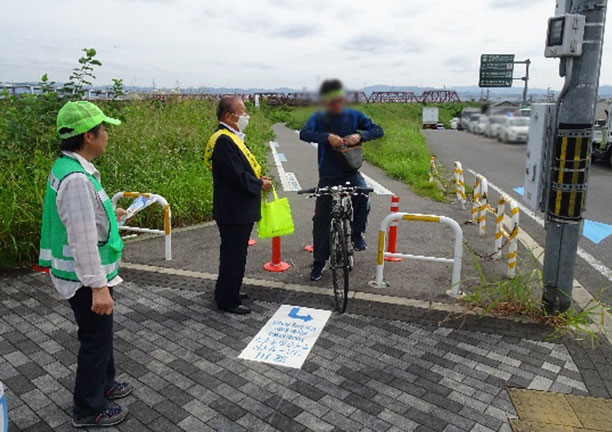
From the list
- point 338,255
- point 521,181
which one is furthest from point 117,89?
point 521,181

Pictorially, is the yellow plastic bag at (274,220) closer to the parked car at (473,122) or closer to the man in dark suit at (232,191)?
the man in dark suit at (232,191)

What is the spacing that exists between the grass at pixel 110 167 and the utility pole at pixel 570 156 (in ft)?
18.1

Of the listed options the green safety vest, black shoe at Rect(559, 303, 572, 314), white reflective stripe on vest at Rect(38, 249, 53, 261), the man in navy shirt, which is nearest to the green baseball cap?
the green safety vest

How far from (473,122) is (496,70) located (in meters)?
1.63

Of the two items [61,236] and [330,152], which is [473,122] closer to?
[330,152]

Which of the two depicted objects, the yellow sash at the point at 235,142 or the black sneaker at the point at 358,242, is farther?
the black sneaker at the point at 358,242

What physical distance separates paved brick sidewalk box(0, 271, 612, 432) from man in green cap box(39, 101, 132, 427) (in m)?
0.35

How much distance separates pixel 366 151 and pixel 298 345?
1606cm

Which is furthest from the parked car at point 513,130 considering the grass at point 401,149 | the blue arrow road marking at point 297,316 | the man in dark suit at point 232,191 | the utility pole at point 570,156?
the blue arrow road marking at point 297,316

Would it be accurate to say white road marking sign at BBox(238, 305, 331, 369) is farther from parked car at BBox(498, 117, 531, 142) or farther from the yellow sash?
parked car at BBox(498, 117, 531, 142)

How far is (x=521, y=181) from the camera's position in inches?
544

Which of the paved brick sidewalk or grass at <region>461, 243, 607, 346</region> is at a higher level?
grass at <region>461, 243, 607, 346</region>

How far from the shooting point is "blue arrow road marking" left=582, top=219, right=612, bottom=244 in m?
7.74

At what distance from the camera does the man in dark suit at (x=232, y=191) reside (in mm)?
4316
